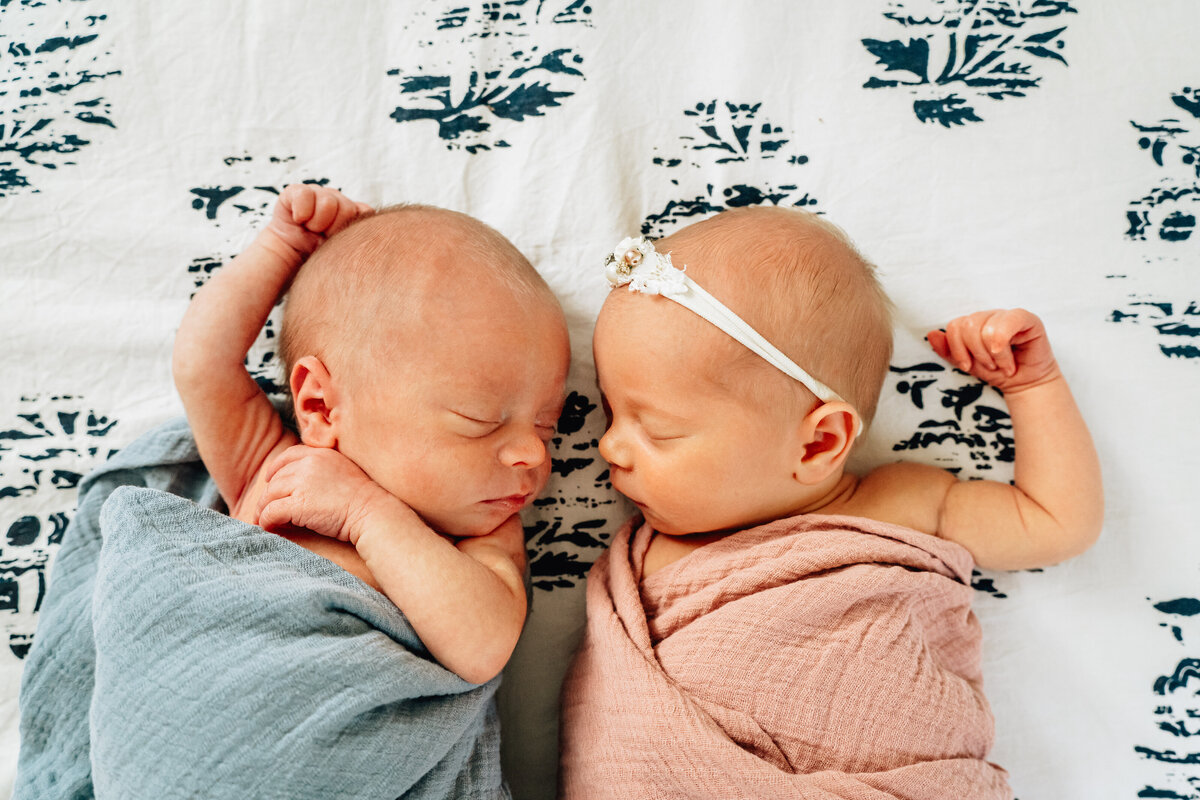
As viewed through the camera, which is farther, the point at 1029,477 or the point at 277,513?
the point at 1029,477

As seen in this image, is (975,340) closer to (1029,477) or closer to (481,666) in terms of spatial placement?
(1029,477)

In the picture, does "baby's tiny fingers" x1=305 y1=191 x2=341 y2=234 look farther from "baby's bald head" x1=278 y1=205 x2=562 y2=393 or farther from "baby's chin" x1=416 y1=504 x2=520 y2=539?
"baby's chin" x1=416 y1=504 x2=520 y2=539

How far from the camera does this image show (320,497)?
1.12 meters

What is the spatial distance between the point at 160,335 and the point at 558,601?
2.83 feet

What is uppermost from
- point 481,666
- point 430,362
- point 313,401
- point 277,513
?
point 430,362

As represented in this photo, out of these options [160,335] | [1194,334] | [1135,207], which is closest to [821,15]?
[1135,207]

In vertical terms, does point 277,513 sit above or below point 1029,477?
below

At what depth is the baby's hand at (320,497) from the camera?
112 centimetres

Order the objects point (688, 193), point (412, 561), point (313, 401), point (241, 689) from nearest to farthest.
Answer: point (241, 689) < point (412, 561) < point (313, 401) < point (688, 193)

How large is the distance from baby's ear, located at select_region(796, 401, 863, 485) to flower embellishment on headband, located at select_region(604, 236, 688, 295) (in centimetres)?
27

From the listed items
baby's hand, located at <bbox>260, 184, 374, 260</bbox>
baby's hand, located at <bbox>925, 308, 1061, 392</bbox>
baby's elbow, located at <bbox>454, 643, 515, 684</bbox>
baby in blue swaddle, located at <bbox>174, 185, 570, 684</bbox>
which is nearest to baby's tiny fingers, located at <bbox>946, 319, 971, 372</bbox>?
baby's hand, located at <bbox>925, 308, 1061, 392</bbox>

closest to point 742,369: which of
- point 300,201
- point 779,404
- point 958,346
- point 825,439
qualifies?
point 779,404

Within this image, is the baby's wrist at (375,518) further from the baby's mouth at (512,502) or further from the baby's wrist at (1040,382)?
the baby's wrist at (1040,382)

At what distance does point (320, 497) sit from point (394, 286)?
330mm
